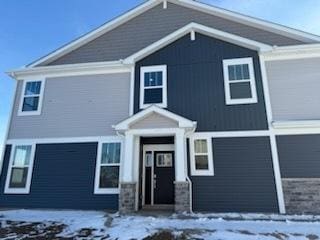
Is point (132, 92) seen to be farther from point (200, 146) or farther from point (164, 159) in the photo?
point (200, 146)

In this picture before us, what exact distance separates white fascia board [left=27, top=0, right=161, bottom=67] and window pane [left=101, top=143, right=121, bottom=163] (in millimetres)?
5037

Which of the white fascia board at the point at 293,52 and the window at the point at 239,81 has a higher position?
the white fascia board at the point at 293,52

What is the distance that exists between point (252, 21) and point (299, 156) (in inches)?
220

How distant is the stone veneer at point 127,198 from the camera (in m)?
7.95

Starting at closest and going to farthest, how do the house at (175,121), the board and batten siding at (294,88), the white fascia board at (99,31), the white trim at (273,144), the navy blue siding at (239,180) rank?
the white trim at (273,144) → the navy blue siding at (239,180) → the house at (175,121) → the board and batten siding at (294,88) → the white fascia board at (99,31)

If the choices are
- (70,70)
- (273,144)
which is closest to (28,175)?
(70,70)

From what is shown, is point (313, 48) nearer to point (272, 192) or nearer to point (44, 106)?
point (272, 192)

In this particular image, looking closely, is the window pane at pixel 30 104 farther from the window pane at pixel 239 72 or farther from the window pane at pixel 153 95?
the window pane at pixel 239 72

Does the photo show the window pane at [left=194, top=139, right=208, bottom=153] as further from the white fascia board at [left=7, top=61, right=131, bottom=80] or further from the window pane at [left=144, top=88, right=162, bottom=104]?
the white fascia board at [left=7, top=61, right=131, bottom=80]

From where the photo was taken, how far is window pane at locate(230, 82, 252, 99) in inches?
356

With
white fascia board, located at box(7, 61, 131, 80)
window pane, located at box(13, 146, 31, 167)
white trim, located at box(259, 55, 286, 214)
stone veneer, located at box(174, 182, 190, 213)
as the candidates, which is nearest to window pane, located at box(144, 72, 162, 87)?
white fascia board, located at box(7, 61, 131, 80)

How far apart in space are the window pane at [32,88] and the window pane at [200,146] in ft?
23.0

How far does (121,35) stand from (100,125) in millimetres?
4389

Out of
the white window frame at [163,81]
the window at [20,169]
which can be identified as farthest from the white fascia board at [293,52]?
the window at [20,169]
